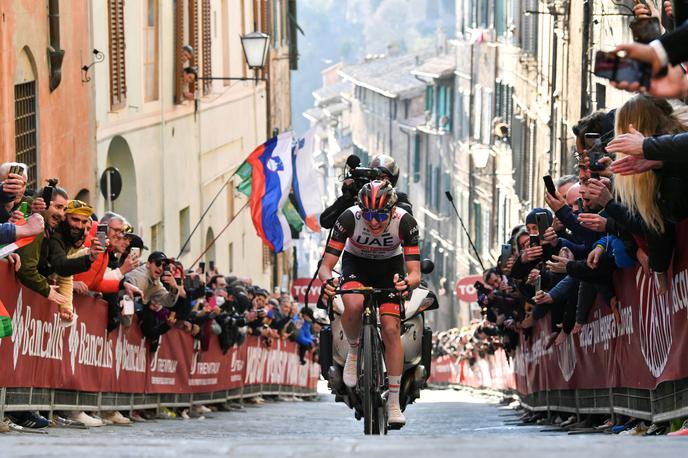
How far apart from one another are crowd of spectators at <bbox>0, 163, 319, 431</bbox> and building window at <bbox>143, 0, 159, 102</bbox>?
723 centimetres

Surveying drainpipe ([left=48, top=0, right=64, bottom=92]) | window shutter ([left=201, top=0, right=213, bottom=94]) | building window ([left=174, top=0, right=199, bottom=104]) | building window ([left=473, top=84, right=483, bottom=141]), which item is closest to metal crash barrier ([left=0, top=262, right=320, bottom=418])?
drainpipe ([left=48, top=0, right=64, bottom=92])

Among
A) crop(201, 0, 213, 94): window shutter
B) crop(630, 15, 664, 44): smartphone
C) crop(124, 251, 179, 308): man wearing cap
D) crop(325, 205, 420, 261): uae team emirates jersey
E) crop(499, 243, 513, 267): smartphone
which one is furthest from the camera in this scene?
crop(201, 0, 213, 94): window shutter

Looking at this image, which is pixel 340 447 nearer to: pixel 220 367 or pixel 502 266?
pixel 502 266

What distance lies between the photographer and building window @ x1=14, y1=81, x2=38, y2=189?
19.8 m

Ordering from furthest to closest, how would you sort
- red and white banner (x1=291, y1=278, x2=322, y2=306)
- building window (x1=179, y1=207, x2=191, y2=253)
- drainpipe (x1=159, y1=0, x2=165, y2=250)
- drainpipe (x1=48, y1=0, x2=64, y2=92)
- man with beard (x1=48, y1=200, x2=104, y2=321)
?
red and white banner (x1=291, y1=278, x2=322, y2=306)
building window (x1=179, y1=207, x2=191, y2=253)
drainpipe (x1=159, y1=0, x2=165, y2=250)
drainpipe (x1=48, y1=0, x2=64, y2=92)
man with beard (x1=48, y1=200, x2=104, y2=321)

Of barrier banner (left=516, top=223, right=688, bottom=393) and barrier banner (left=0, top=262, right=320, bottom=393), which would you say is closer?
barrier banner (left=516, top=223, right=688, bottom=393)

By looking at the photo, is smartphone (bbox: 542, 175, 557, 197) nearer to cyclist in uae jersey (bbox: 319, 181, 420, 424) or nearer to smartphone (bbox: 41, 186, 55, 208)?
cyclist in uae jersey (bbox: 319, 181, 420, 424)

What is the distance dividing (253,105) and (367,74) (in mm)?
49715

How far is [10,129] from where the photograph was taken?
18.9 m

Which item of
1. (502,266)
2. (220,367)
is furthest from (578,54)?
(502,266)

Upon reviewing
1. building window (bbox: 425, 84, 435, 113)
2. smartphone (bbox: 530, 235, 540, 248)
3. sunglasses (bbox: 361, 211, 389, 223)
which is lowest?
building window (bbox: 425, 84, 435, 113)

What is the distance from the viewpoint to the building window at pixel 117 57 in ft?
83.7

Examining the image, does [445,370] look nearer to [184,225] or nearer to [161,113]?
[184,225]

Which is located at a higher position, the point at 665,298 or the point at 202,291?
the point at 665,298
